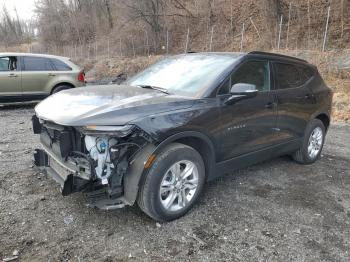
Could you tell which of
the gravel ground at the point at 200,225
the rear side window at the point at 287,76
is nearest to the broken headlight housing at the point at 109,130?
the gravel ground at the point at 200,225

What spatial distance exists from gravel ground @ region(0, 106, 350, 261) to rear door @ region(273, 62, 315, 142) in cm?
76

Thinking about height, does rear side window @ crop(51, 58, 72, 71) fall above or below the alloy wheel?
above

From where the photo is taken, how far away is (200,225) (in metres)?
3.55

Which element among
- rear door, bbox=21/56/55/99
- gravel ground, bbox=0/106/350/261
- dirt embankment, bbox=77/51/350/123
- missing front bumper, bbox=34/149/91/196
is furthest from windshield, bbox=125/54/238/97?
dirt embankment, bbox=77/51/350/123

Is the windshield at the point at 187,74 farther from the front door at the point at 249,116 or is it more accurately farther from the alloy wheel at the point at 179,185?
the alloy wheel at the point at 179,185

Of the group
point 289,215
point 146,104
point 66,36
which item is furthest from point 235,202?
point 66,36

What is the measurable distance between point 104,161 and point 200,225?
4.01ft

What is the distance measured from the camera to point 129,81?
4.82 metres

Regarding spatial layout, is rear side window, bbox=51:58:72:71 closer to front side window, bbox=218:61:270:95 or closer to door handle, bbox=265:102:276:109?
front side window, bbox=218:61:270:95

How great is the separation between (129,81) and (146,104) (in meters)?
1.57

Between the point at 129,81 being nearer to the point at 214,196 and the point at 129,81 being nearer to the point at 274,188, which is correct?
the point at 214,196

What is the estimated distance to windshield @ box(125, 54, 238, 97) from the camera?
3928 mm

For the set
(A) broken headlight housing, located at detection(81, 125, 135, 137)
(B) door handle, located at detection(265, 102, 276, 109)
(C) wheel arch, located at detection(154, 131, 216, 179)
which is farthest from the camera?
(B) door handle, located at detection(265, 102, 276, 109)

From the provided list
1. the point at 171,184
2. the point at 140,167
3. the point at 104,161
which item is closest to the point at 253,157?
the point at 171,184
